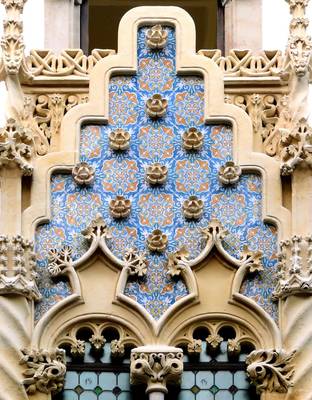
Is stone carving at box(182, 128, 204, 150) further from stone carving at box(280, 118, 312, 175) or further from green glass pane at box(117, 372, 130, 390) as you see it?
green glass pane at box(117, 372, 130, 390)

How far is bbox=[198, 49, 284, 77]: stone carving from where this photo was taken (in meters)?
25.1

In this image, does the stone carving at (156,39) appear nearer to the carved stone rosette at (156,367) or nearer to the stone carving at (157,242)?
the stone carving at (157,242)

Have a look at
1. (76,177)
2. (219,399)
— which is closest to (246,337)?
(219,399)

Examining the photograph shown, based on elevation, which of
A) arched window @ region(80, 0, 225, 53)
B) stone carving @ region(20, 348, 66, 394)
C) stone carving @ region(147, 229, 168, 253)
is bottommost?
stone carving @ region(20, 348, 66, 394)

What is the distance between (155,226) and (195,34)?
2.26 meters

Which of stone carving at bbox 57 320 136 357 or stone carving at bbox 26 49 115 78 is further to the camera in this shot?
stone carving at bbox 26 49 115 78

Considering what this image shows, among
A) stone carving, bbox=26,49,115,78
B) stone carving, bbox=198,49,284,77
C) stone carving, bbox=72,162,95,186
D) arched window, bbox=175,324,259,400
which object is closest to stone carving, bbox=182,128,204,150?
stone carving, bbox=198,49,284,77

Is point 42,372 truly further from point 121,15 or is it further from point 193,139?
point 121,15

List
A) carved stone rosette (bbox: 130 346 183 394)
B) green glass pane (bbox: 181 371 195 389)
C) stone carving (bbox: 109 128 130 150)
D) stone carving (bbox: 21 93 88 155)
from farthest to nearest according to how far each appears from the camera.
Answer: stone carving (bbox: 21 93 88 155) → stone carving (bbox: 109 128 130 150) → green glass pane (bbox: 181 371 195 389) → carved stone rosette (bbox: 130 346 183 394)

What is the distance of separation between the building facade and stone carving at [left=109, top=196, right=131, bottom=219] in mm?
20

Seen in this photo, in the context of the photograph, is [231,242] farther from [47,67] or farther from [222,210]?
[47,67]

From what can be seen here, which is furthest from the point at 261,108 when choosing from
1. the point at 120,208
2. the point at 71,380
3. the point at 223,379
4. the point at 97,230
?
the point at 71,380

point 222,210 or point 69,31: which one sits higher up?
point 69,31

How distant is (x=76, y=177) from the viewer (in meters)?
24.6
